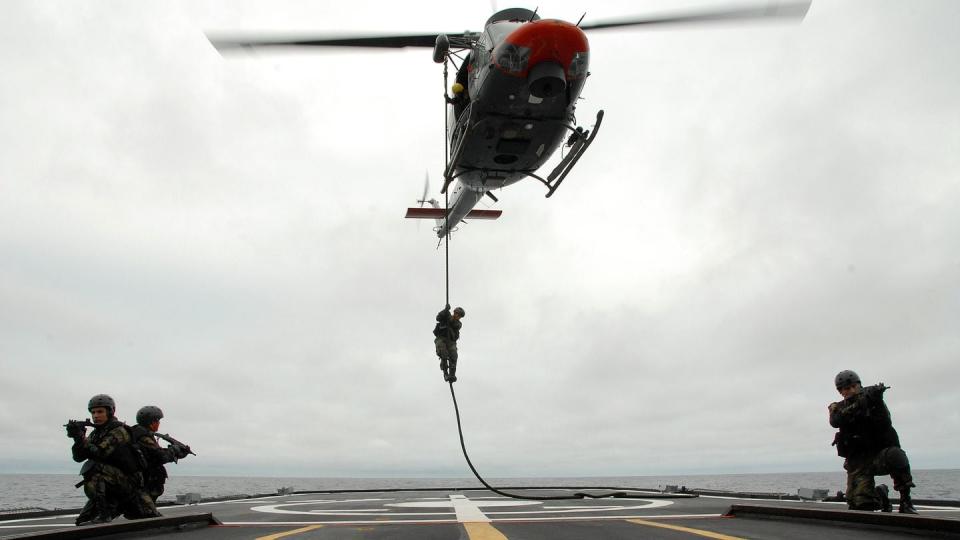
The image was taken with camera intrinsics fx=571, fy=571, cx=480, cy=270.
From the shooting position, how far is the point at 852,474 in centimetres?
748

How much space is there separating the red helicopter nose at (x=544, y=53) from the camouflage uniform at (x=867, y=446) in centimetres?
715

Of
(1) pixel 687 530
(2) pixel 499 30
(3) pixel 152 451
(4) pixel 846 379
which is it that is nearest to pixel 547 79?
(2) pixel 499 30

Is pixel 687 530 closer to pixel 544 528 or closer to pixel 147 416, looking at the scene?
pixel 544 528

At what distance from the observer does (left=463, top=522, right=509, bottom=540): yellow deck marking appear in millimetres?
5789

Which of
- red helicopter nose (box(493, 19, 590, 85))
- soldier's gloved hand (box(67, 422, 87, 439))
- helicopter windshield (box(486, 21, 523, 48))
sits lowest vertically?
soldier's gloved hand (box(67, 422, 87, 439))

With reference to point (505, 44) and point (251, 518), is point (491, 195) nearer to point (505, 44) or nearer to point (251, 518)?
point (505, 44)

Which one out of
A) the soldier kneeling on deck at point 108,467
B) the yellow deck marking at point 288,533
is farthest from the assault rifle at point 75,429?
the yellow deck marking at point 288,533

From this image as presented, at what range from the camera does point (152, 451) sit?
788 cm

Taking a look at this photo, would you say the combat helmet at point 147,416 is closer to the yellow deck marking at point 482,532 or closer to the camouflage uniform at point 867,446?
the yellow deck marking at point 482,532

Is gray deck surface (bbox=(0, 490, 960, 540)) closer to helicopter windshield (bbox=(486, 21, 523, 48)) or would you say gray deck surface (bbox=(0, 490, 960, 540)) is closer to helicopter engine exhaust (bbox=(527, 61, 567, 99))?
helicopter engine exhaust (bbox=(527, 61, 567, 99))

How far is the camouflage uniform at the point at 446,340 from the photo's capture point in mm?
9805

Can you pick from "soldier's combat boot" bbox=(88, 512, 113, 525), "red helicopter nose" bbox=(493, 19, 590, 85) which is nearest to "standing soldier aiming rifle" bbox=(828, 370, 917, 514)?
"red helicopter nose" bbox=(493, 19, 590, 85)

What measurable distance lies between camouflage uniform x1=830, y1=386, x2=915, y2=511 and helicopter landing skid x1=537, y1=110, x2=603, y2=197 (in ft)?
21.8

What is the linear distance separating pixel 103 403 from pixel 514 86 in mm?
8546
